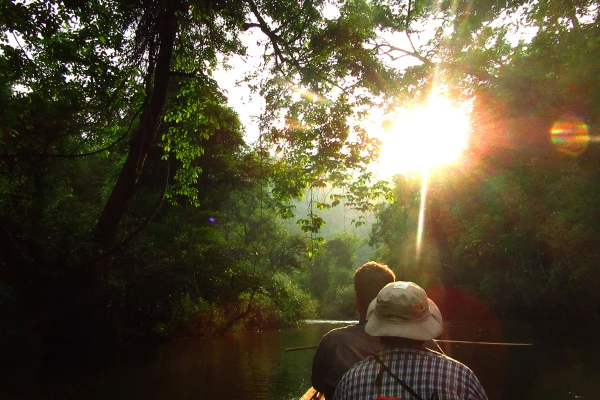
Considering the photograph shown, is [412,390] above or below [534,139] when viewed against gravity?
below

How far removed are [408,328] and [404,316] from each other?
0.05 metres

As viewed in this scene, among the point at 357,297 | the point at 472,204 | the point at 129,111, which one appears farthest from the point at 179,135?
the point at 472,204

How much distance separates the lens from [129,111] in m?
9.24

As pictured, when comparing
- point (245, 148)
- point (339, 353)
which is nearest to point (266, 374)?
point (339, 353)

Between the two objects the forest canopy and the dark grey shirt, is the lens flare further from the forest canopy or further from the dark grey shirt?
the dark grey shirt

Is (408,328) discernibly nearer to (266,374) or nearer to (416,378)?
(416,378)

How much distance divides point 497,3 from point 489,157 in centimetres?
420

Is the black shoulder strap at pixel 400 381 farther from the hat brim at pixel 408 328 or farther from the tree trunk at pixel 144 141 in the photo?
the tree trunk at pixel 144 141

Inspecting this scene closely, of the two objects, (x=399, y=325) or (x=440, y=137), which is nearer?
(x=399, y=325)

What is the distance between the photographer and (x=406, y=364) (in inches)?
71.3

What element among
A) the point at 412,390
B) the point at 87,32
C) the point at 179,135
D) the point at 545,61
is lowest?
the point at 412,390

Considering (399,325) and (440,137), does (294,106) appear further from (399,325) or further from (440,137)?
(399,325)

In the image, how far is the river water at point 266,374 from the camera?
8039 mm

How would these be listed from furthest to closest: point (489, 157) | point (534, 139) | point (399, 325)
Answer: point (489, 157), point (534, 139), point (399, 325)
